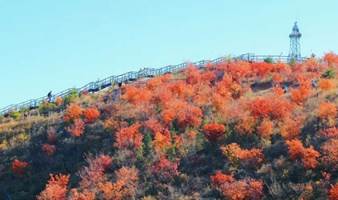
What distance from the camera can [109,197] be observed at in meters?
→ 58.7

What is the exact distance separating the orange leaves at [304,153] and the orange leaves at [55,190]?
64.8 feet

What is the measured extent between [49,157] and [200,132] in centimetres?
1555

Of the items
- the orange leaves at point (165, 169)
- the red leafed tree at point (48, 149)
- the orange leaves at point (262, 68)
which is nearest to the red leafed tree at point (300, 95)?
the orange leaves at point (262, 68)

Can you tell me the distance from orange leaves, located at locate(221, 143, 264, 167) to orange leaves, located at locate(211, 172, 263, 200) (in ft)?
9.83

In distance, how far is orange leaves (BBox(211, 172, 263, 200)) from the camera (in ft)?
176

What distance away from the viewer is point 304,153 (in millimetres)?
56938

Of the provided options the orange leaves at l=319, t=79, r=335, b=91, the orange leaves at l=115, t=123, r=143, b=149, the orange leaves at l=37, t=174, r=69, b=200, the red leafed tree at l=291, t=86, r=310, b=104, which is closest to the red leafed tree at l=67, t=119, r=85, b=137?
the orange leaves at l=115, t=123, r=143, b=149

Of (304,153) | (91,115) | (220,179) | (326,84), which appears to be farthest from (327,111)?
(91,115)

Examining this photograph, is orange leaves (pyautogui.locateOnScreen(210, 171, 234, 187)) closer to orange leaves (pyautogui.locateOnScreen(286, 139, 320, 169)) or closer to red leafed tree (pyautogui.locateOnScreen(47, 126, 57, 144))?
orange leaves (pyautogui.locateOnScreen(286, 139, 320, 169))

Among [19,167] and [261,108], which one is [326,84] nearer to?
[261,108]

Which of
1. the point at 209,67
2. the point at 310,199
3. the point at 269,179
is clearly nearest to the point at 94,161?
the point at 269,179

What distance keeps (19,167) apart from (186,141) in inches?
658

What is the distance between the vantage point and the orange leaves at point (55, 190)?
200 feet

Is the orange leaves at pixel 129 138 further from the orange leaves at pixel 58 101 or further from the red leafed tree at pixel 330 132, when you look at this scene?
the orange leaves at pixel 58 101
